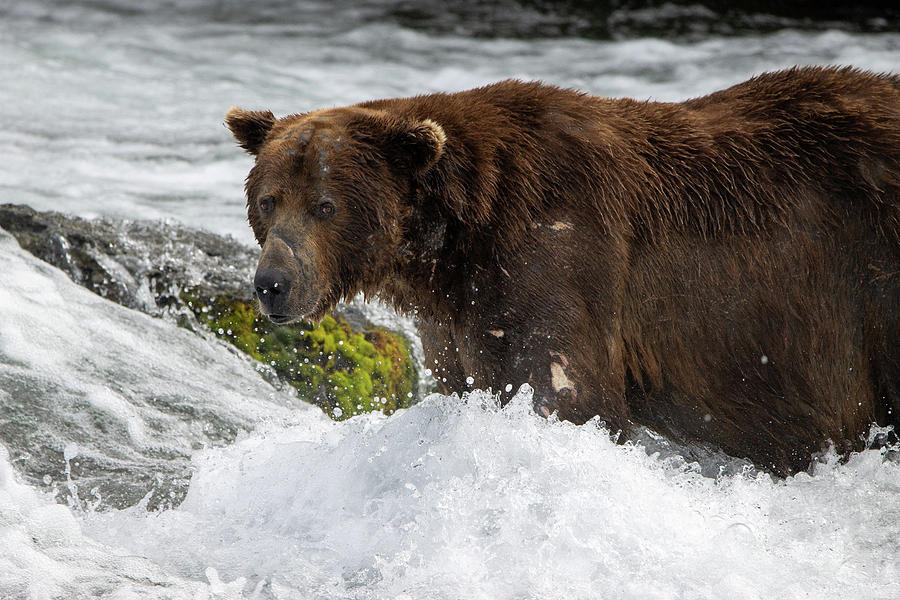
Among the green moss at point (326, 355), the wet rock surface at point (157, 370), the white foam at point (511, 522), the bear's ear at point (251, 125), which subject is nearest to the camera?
the white foam at point (511, 522)

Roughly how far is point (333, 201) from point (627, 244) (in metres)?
1.27

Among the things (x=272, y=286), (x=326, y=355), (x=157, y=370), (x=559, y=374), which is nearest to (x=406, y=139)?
(x=272, y=286)

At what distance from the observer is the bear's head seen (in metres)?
4.66

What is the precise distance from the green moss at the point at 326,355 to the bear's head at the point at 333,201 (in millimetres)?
2175

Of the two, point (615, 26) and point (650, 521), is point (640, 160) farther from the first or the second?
point (615, 26)

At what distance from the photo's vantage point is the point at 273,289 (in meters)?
4.58

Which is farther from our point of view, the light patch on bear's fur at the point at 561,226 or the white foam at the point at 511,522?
the light patch on bear's fur at the point at 561,226

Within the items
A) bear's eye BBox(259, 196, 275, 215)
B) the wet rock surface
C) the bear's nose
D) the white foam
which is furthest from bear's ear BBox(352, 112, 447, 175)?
the wet rock surface

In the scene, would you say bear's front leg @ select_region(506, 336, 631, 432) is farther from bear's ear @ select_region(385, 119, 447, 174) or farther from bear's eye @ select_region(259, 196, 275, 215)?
bear's eye @ select_region(259, 196, 275, 215)

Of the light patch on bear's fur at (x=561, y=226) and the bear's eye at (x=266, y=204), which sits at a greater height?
the bear's eye at (x=266, y=204)

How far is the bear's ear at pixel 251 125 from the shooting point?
521 centimetres

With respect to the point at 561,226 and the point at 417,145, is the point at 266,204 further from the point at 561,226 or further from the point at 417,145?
the point at 561,226

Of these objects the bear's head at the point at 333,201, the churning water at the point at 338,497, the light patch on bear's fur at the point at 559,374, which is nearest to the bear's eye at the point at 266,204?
the bear's head at the point at 333,201

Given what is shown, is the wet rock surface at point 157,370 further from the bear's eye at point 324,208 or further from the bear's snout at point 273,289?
the bear's eye at point 324,208
